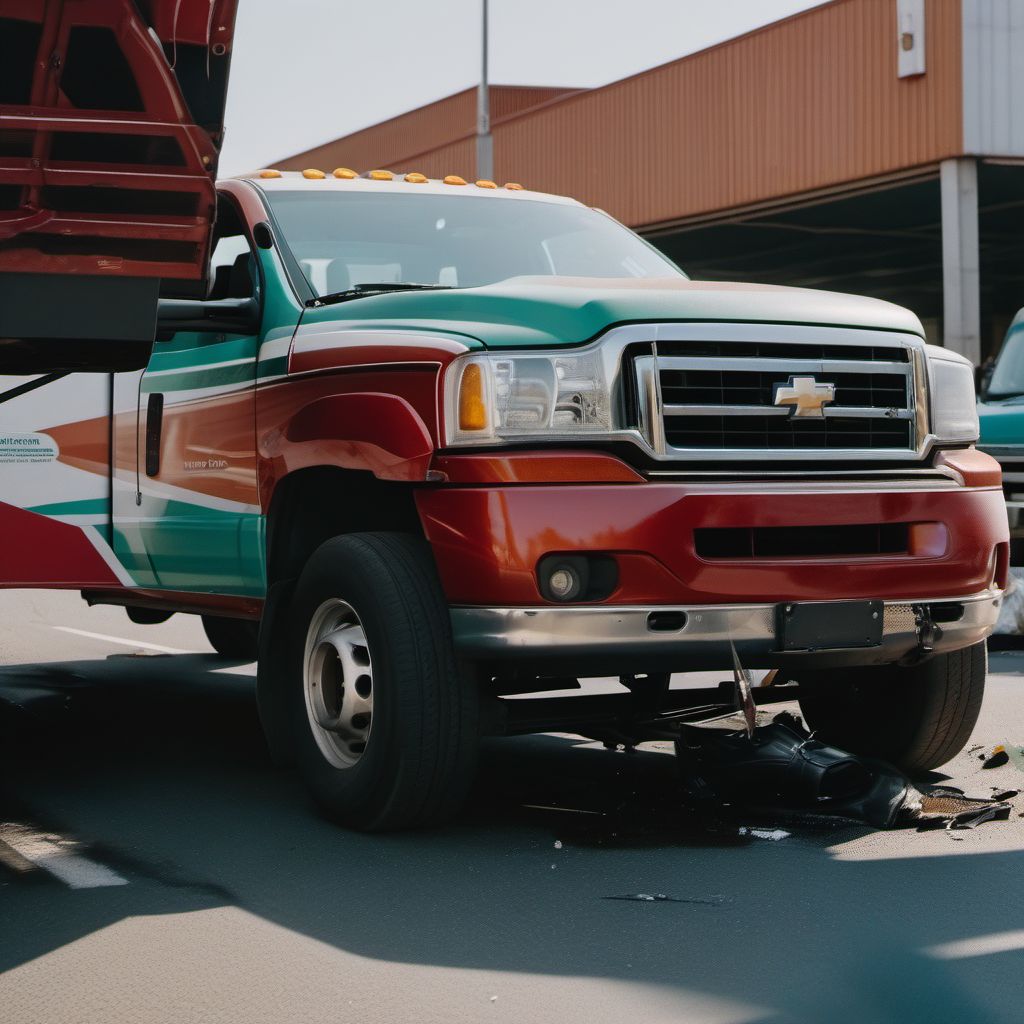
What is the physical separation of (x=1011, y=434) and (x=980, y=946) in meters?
8.37

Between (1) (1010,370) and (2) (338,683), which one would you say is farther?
(1) (1010,370)

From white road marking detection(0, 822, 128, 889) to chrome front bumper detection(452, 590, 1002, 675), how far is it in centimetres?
122

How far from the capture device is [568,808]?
19.2 feet

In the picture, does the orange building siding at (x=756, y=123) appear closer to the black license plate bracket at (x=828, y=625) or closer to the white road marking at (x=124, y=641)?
the white road marking at (x=124, y=641)

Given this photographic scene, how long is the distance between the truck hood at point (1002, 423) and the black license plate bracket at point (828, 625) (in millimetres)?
6977

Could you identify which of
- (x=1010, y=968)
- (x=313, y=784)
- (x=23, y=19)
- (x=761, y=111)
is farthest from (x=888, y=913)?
Answer: (x=761, y=111)

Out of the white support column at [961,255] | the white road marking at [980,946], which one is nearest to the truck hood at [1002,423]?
the white road marking at [980,946]

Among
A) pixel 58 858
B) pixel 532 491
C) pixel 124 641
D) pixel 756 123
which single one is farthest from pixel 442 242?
pixel 756 123

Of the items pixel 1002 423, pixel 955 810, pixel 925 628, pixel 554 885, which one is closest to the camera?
pixel 554 885

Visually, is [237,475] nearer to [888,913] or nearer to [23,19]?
[23,19]

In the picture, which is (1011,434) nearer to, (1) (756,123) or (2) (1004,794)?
(2) (1004,794)

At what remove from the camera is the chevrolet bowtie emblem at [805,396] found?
5.30 metres

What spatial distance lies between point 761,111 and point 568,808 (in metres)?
25.1

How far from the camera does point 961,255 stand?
25516 mm
